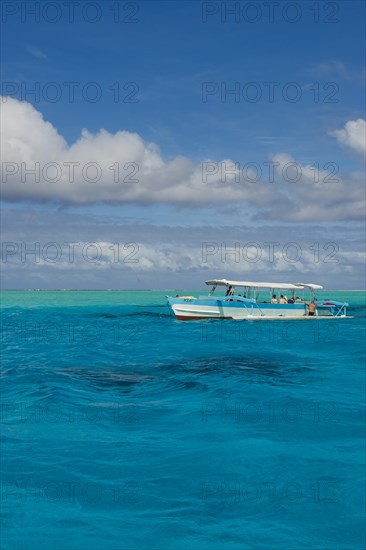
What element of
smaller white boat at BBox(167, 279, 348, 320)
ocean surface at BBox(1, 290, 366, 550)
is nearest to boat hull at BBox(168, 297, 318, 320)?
smaller white boat at BBox(167, 279, 348, 320)

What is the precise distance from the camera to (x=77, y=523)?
8.08 meters

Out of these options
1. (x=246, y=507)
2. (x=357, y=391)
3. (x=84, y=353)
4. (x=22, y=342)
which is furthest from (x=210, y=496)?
(x=22, y=342)

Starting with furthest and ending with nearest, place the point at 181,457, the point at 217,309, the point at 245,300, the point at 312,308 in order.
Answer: the point at 312,308, the point at 217,309, the point at 245,300, the point at 181,457

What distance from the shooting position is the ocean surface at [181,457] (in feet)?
26.0

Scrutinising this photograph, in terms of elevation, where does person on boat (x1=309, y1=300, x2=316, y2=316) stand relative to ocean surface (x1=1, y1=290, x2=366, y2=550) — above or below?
above

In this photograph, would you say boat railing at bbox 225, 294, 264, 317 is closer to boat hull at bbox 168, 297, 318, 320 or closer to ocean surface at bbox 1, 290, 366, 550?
boat hull at bbox 168, 297, 318, 320

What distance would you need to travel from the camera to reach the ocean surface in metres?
7.94

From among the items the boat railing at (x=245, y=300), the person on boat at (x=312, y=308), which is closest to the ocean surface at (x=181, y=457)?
the boat railing at (x=245, y=300)

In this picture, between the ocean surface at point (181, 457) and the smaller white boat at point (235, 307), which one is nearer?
the ocean surface at point (181, 457)

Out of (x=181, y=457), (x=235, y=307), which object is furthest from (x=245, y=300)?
(x=181, y=457)

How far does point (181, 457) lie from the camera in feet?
35.6

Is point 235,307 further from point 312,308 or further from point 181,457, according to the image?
point 181,457

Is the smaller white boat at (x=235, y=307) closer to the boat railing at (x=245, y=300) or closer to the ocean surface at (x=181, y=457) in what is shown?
the boat railing at (x=245, y=300)

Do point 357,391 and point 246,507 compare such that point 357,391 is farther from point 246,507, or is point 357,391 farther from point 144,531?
point 144,531
